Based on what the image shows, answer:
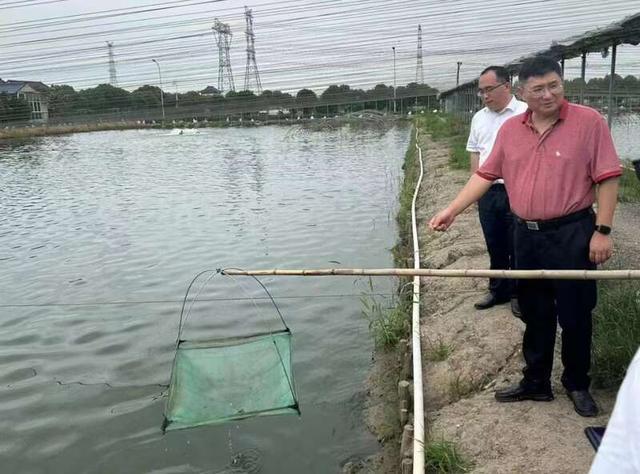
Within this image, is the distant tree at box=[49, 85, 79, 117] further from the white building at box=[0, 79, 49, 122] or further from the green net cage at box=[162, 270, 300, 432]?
the green net cage at box=[162, 270, 300, 432]

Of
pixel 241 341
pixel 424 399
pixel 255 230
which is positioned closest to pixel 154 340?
pixel 241 341

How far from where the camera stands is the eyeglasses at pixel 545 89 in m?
3.17

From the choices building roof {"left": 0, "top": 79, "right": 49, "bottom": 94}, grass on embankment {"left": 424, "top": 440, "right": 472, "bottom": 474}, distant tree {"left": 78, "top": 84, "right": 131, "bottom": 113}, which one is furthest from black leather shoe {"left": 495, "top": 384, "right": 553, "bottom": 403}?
building roof {"left": 0, "top": 79, "right": 49, "bottom": 94}

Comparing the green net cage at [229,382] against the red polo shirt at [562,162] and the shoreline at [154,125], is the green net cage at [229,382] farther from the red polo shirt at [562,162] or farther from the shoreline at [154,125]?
the shoreline at [154,125]

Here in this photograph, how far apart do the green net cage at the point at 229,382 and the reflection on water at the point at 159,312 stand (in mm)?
494

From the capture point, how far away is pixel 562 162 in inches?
126

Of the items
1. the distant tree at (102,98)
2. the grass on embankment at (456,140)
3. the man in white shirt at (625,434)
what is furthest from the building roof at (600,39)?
the distant tree at (102,98)

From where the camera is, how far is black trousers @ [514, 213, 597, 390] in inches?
129

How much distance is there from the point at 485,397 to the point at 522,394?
0.31 metres

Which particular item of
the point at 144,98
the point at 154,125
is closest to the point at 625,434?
the point at 144,98

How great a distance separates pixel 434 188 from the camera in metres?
12.3

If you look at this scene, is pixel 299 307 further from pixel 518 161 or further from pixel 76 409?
pixel 518 161

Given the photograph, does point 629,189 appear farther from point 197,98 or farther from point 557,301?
point 197,98

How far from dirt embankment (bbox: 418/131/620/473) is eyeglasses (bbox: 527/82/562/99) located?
74.4 inches
